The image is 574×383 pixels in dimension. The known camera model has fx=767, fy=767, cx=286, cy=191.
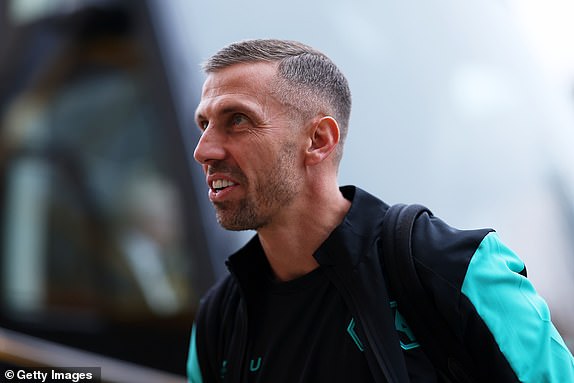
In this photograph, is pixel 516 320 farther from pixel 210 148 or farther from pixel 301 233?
pixel 210 148

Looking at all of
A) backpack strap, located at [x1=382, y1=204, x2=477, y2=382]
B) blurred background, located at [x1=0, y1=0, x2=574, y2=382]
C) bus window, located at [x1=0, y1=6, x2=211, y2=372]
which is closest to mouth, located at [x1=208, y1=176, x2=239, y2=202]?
backpack strap, located at [x1=382, y1=204, x2=477, y2=382]

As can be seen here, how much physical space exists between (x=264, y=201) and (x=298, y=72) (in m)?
0.23

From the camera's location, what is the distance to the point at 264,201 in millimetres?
1233

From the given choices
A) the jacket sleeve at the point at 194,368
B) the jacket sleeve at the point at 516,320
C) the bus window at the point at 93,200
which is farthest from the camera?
the bus window at the point at 93,200

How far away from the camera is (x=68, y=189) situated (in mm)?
3516

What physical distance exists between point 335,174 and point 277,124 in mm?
146

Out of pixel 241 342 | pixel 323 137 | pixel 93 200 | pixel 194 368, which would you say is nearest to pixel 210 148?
pixel 323 137

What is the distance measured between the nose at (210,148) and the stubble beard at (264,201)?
58 mm

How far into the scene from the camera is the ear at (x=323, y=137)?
1.28 metres

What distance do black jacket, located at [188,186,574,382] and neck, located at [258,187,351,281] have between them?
4 cm

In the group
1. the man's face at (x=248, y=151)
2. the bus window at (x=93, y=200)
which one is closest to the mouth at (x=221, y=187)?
the man's face at (x=248, y=151)

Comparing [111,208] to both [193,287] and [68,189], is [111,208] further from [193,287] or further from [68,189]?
[193,287]
